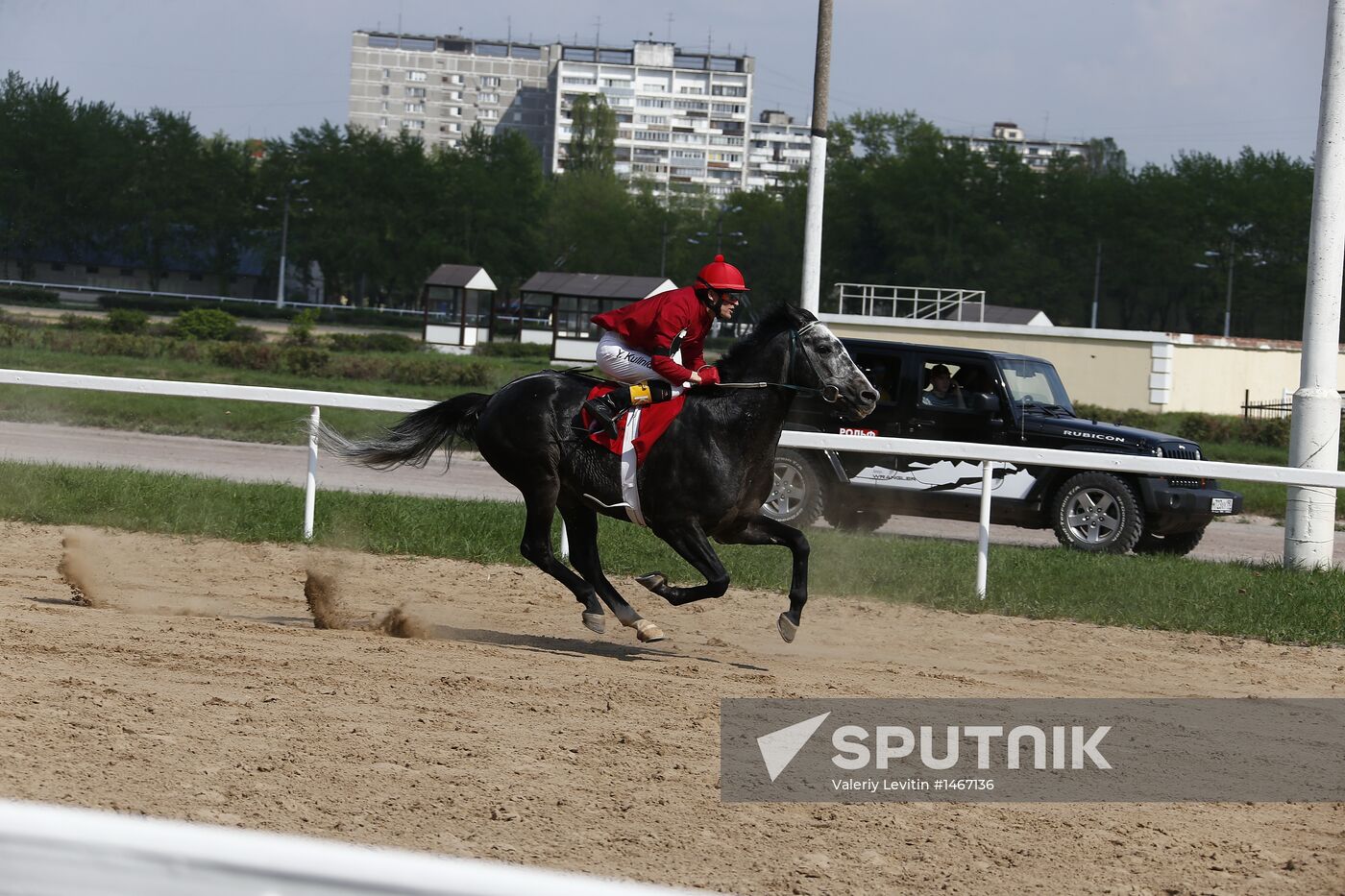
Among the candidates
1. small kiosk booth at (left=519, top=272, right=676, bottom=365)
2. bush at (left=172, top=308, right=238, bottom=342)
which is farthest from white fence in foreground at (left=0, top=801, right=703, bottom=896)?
bush at (left=172, top=308, right=238, bottom=342)

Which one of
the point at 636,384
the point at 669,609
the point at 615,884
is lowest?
the point at 669,609

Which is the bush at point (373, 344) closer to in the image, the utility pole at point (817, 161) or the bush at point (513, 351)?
the bush at point (513, 351)

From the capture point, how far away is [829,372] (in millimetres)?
7383

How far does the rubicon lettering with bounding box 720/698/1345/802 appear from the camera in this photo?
16.0ft

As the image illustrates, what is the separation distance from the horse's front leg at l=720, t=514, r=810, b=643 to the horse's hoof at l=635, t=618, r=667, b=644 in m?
0.63

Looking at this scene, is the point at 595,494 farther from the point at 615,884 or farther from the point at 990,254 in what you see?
the point at 990,254

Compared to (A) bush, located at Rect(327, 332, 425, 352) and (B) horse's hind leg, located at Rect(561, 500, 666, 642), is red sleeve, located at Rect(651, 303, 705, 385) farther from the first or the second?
→ (A) bush, located at Rect(327, 332, 425, 352)

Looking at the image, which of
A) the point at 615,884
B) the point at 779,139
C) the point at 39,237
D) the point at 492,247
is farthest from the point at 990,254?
the point at 779,139

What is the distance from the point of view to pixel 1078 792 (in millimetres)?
4914

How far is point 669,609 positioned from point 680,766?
14.3 feet

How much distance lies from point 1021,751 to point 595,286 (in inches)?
1801

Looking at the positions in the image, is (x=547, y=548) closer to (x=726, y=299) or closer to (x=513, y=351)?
(x=726, y=299)

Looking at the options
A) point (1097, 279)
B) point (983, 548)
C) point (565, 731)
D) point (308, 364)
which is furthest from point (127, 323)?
point (1097, 279)

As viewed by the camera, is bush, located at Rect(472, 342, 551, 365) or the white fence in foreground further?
bush, located at Rect(472, 342, 551, 365)
